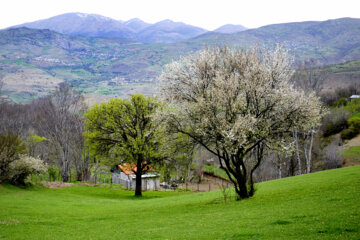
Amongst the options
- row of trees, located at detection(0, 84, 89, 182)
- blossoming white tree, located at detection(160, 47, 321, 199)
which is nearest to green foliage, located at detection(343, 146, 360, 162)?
blossoming white tree, located at detection(160, 47, 321, 199)

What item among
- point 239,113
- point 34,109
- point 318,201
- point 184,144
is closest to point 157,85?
point 184,144

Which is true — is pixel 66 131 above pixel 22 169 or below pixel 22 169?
above

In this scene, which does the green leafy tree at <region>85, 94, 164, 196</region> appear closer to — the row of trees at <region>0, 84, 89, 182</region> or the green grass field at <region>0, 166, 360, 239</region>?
the green grass field at <region>0, 166, 360, 239</region>

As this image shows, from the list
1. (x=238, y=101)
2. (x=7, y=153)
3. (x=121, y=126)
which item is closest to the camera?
(x=238, y=101)

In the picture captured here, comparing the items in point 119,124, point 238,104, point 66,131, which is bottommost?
point 66,131

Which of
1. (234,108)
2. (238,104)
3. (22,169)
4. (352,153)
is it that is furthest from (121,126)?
(352,153)

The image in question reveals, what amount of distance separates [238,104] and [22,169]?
34.6 meters

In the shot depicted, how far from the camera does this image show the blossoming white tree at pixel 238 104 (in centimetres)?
2159

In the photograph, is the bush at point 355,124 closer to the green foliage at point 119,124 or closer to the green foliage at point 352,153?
the green foliage at point 352,153

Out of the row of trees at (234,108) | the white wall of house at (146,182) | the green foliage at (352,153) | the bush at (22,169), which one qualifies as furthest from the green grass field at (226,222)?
the green foliage at (352,153)

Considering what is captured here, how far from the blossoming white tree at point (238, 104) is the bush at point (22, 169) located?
1071 inches

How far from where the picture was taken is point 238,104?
22219 mm

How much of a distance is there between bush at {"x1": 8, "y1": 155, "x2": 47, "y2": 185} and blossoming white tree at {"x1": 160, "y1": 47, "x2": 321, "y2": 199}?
2721cm

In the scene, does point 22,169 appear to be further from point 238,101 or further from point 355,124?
point 355,124
